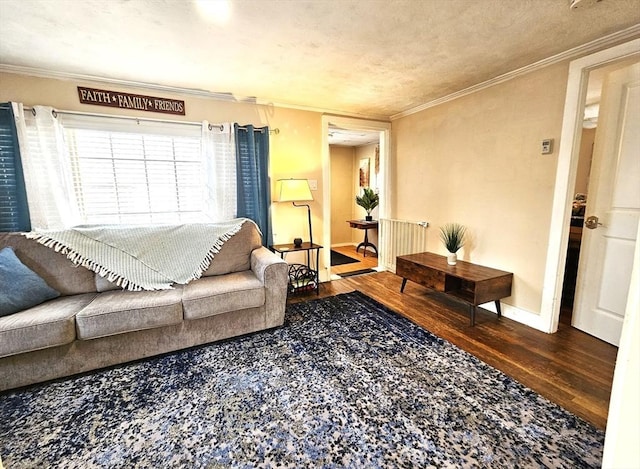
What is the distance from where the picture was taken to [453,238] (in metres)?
2.84

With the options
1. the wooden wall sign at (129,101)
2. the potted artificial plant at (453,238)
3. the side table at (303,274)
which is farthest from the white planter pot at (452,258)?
the wooden wall sign at (129,101)

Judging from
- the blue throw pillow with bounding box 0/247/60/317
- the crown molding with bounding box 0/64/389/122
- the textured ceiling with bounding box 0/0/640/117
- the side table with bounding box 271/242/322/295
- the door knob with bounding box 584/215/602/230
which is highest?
the textured ceiling with bounding box 0/0/640/117

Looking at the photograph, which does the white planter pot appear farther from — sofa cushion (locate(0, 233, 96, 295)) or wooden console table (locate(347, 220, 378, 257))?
sofa cushion (locate(0, 233, 96, 295))

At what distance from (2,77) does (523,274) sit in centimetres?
465

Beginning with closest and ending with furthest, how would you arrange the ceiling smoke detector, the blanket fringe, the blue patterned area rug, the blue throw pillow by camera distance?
the blue patterned area rug, the ceiling smoke detector, the blue throw pillow, the blanket fringe

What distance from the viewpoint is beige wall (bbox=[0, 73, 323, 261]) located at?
7.77 feet

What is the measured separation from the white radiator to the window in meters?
2.51

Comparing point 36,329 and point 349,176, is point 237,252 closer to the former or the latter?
point 36,329

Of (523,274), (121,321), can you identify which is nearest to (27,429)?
(121,321)

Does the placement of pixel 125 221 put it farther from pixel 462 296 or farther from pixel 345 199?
pixel 345 199

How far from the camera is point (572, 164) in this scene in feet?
7.14

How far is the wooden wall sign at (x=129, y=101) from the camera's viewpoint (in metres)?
2.51

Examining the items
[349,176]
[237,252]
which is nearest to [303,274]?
[237,252]

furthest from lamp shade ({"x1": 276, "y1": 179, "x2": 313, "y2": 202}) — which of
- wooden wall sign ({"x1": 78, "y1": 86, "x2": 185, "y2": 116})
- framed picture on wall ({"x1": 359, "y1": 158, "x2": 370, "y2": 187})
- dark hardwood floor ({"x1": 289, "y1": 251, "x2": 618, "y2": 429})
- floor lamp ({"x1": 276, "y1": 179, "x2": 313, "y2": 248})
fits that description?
framed picture on wall ({"x1": 359, "y1": 158, "x2": 370, "y2": 187})
